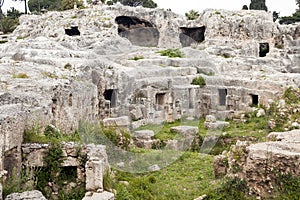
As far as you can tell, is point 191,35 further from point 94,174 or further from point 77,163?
point 94,174

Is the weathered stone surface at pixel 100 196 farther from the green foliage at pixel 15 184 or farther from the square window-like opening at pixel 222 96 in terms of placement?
the square window-like opening at pixel 222 96

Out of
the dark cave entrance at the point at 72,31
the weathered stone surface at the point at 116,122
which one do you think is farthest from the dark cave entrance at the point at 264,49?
the weathered stone surface at the point at 116,122

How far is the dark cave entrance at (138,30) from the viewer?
3136cm

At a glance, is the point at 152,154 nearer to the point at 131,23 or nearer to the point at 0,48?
the point at 0,48

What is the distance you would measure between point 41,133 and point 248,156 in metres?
4.11

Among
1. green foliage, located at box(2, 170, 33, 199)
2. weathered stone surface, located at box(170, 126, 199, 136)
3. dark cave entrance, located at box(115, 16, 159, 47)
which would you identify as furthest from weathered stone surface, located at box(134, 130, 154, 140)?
dark cave entrance, located at box(115, 16, 159, 47)

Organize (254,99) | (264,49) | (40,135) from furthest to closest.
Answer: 1. (264,49)
2. (254,99)
3. (40,135)

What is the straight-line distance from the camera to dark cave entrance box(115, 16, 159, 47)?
31.4m

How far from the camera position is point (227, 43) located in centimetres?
2980

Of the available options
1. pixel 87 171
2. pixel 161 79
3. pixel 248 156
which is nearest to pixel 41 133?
pixel 87 171

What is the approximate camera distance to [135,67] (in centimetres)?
1938

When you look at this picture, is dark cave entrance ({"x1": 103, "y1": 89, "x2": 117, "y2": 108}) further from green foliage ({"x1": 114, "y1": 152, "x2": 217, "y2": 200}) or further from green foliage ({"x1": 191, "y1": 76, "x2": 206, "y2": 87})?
green foliage ({"x1": 114, "y1": 152, "x2": 217, "y2": 200})

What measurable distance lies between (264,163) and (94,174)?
3434mm

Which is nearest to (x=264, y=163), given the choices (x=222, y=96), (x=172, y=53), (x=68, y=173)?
(x=68, y=173)
